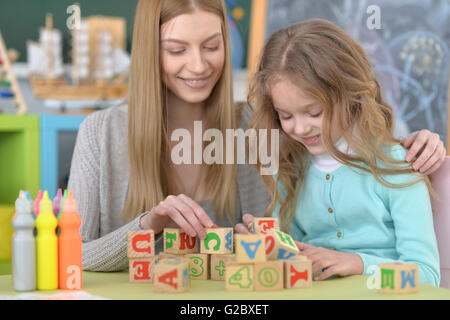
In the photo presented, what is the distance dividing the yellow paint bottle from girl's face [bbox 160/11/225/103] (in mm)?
571

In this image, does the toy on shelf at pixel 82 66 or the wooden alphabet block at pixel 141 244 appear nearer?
the wooden alphabet block at pixel 141 244

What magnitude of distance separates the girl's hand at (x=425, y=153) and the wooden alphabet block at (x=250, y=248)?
0.45m

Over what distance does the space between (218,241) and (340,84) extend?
0.41 metres

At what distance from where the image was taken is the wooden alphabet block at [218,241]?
3.32 feet

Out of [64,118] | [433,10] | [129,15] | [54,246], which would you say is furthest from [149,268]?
[129,15]

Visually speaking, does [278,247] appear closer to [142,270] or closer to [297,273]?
[297,273]

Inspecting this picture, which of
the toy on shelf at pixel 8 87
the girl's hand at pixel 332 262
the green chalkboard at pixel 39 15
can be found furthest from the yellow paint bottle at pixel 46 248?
the green chalkboard at pixel 39 15

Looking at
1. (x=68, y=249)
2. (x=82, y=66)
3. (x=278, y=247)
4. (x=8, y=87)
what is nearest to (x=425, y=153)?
(x=278, y=247)

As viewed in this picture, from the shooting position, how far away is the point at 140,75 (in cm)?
140

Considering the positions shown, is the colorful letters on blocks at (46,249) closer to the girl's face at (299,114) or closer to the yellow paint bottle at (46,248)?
the yellow paint bottle at (46,248)

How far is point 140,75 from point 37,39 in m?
1.38

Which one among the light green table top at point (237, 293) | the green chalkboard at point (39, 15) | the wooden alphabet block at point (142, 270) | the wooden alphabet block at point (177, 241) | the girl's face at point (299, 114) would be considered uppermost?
the green chalkboard at point (39, 15)

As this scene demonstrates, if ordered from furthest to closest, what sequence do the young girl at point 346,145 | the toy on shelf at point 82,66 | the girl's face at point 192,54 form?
the toy on shelf at point 82,66, the girl's face at point 192,54, the young girl at point 346,145

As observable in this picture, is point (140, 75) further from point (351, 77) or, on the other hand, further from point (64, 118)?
point (64, 118)
